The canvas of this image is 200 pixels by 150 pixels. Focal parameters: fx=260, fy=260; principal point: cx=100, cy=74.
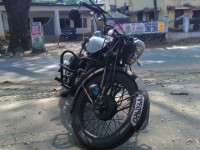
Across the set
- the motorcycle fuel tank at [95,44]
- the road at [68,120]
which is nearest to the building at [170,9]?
the road at [68,120]

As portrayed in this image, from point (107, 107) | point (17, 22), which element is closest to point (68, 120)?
point (107, 107)

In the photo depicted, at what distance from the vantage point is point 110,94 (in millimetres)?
3006

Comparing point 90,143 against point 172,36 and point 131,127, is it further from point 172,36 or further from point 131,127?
point 172,36

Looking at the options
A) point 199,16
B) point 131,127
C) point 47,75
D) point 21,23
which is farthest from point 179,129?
point 199,16

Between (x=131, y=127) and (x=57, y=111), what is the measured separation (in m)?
1.95

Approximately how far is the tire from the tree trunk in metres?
12.7

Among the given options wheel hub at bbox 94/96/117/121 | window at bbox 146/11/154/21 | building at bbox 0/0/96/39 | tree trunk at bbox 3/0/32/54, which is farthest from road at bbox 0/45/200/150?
window at bbox 146/11/154/21

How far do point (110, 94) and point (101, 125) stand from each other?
26.9 inches

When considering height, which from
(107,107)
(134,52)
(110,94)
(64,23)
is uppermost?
(64,23)

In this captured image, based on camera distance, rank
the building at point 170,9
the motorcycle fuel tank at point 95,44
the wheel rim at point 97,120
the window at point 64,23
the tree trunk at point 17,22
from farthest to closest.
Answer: the window at point 64,23, the building at point 170,9, the tree trunk at point 17,22, the motorcycle fuel tank at point 95,44, the wheel rim at point 97,120

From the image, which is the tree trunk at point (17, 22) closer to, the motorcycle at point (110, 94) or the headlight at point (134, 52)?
the motorcycle at point (110, 94)

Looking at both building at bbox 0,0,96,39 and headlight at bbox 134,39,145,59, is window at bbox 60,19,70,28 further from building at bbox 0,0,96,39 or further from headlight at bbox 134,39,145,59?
headlight at bbox 134,39,145,59

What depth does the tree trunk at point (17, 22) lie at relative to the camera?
14633 mm

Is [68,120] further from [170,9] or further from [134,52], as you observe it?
[170,9]
